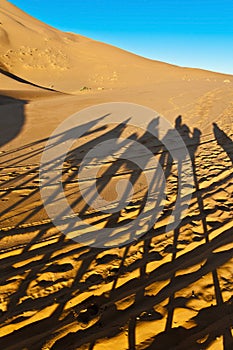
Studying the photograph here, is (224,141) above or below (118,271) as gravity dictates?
above

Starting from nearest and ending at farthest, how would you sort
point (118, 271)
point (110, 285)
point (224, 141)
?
point (110, 285)
point (118, 271)
point (224, 141)

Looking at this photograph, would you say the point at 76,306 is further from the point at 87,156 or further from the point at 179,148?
the point at 179,148

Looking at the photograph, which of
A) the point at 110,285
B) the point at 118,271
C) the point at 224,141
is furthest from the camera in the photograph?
the point at 224,141

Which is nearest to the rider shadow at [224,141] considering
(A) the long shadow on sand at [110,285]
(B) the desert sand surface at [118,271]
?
(B) the desert sand surface at [118,271]

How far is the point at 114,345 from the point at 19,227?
2.40 m

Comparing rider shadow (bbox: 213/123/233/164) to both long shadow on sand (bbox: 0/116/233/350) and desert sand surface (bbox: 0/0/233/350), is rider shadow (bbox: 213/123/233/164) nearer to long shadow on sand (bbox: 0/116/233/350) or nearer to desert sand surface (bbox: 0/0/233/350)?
desert sand surface (bbox: 0/0/233/350)

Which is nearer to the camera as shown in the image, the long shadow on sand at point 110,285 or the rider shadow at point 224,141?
the long shadow on sand at point 110,285

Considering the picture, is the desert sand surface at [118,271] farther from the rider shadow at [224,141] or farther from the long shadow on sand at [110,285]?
the rider shadow at [224,141]

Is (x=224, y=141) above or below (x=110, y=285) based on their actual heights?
above


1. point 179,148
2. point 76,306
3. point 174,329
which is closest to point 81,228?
point 76,306

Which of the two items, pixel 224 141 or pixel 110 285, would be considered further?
pixel 224 141

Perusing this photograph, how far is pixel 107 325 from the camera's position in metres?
2.72

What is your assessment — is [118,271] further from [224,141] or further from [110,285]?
[224,141]

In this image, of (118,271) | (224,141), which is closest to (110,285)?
(118,271)
